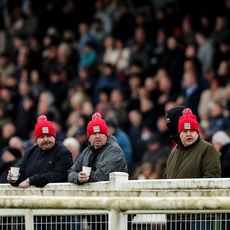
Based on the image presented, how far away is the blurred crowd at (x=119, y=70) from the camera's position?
16.7 meters

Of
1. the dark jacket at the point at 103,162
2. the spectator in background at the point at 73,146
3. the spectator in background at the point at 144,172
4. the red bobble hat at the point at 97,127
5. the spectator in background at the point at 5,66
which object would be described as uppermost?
the spectator in background at the point at 5,66

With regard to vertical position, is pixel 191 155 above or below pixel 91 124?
below

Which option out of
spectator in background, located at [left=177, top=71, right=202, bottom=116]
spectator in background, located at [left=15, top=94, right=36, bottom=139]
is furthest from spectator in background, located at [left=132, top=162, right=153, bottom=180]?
spectator in background, located at [left=15, top=94, right=36, bottom=139]

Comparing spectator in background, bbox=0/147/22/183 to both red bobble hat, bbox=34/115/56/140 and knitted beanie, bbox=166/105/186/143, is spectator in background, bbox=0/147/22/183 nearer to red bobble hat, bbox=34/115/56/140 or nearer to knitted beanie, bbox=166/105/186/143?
red bobble hat, bbox=34/115/56/140

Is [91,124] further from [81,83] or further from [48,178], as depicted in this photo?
[81,83]

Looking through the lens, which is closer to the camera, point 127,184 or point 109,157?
point 127,184

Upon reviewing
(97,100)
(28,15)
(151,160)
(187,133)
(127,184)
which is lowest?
(127,184)

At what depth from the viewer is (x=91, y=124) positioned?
429 inches

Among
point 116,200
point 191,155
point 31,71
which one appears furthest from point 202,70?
point 116,200

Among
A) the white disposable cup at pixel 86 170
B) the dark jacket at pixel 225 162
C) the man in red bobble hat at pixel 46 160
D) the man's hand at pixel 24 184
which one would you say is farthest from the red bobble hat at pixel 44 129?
the dark jacket at pixel 225 162

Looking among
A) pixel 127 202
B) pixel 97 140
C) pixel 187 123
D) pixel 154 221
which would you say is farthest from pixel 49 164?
pixel 127 202

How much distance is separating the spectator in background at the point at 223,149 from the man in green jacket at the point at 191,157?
1747 mm

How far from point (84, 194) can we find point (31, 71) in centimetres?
1459

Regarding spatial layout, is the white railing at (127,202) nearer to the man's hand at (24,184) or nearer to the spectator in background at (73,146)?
the man's hand at (24,184)
